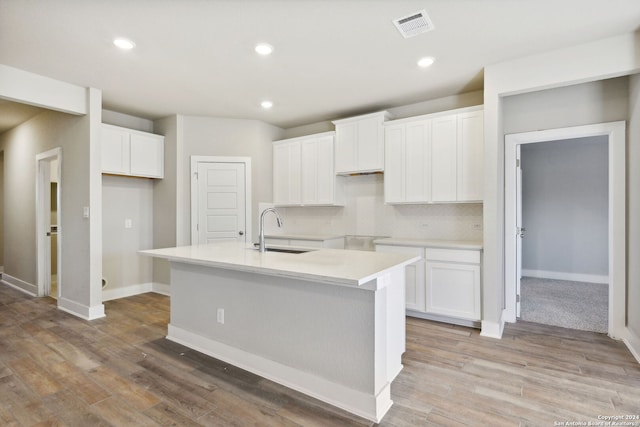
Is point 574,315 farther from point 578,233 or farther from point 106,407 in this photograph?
point 106,407

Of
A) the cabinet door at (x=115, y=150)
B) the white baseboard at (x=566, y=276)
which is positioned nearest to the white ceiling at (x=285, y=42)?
the cabinet door at (x=115, y=150)

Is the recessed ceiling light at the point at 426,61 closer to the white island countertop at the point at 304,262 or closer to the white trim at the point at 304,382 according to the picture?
the white island countertop at the point at 304,262

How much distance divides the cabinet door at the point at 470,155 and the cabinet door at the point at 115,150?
13.9 feet

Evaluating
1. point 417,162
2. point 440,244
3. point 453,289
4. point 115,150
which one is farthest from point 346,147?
point 115,150

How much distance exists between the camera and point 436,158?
3865 mm

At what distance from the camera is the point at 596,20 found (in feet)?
8.13

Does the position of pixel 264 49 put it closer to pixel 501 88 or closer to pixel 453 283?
pixel 501 88

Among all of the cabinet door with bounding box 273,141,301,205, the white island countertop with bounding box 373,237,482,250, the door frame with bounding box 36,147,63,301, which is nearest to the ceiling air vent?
the white island countertop with bounding box 373,237,482,250

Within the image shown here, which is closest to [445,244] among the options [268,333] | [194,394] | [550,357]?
[550,357]

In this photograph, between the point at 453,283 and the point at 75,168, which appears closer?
the point at 453,283

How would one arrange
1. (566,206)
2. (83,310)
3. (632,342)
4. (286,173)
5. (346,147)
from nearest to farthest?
(632,342) → (83,310) → (346,147) → (286,173) → (566,206)

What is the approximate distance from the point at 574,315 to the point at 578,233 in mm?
2469

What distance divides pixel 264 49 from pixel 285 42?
0.22 meters

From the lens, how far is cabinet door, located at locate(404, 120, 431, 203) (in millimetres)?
3938
